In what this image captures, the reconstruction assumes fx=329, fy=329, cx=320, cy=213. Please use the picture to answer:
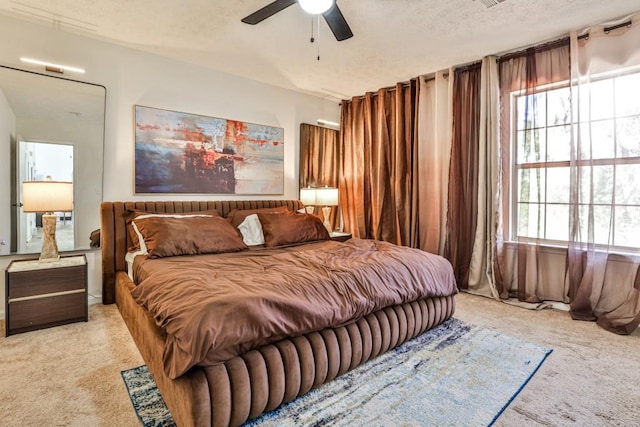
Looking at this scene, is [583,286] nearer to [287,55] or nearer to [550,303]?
[550,303]

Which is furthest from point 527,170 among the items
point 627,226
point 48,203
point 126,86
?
point 48,203

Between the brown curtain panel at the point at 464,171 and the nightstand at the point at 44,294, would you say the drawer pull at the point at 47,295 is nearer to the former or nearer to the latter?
the nightstand at the point at 44,294

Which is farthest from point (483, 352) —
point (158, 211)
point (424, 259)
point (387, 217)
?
point (158, 211)

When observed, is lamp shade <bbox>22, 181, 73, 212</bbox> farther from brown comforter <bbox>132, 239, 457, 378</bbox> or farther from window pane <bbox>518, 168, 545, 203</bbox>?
window pane <bbox>518, 168, 545, 203</bbox>

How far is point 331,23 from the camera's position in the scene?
88.7 inches

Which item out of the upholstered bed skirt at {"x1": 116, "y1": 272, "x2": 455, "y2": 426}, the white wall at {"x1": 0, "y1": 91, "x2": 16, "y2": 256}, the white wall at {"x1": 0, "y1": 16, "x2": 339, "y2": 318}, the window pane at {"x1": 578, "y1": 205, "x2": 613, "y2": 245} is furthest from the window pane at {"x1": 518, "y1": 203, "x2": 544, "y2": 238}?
the white wall at {"x1": 0, "y1": 91, "x2": 16, "y2": 256}

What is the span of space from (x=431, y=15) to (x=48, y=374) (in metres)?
3.72

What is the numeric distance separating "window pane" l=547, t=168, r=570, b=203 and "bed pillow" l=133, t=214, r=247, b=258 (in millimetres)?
3069

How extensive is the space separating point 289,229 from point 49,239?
2118 millimetres

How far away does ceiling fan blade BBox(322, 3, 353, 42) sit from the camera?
215 cm

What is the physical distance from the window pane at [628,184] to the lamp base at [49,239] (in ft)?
16.0

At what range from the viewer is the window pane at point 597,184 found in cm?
291

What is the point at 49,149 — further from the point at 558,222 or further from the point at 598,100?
the point at 598,100

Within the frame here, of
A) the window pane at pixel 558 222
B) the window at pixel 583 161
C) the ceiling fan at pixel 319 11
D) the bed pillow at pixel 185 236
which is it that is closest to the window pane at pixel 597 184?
the window at pixel 583 161
